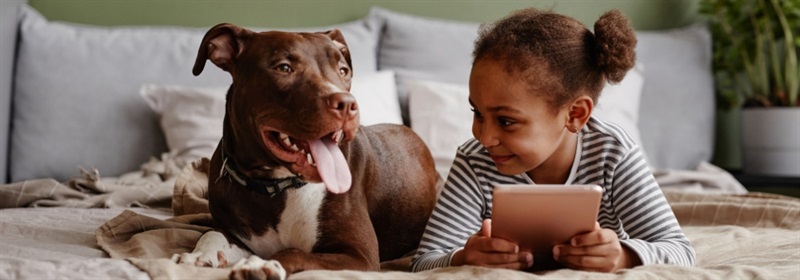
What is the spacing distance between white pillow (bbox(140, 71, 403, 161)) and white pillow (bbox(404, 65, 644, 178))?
0.30 ft

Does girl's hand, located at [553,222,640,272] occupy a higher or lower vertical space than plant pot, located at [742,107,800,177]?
higher

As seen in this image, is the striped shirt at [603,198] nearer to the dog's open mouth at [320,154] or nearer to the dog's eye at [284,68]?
the dog's open mouth at [320,154]

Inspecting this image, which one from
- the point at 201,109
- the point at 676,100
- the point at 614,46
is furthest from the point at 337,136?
the point at 676,100

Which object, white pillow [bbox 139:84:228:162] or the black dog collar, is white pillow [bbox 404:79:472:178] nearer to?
white pillow [bbox 139:84:228:162]

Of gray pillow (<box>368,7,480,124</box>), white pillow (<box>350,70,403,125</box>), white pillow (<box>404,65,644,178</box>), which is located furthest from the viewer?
gray pillow (<box>368,7,480,124</box>)

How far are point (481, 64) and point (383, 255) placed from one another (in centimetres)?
60

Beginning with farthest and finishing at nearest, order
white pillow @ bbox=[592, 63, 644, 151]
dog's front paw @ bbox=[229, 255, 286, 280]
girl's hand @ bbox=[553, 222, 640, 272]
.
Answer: white pillow @ bbox=[592, 63, 644, 151] < girl's hand @ bbox=[553, 222, 640, 272] < dog's front paw @ bbox=[229, 255, 286, 280]

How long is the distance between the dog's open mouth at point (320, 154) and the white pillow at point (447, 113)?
1.28 metres

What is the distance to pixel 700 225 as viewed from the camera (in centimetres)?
251

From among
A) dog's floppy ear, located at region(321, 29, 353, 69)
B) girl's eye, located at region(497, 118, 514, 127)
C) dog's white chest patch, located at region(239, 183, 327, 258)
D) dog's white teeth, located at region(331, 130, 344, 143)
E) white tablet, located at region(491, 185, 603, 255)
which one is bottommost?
dog's white chest patch, located at region(239, 183, 327, 258)

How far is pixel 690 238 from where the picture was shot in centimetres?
224

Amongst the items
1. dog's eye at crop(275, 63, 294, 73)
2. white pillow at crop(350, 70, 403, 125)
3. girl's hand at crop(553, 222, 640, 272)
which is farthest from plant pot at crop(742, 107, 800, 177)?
dog's eye at crop(275, 63, 294, 73)

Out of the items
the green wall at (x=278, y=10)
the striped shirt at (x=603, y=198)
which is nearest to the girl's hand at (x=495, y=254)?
the striped shirt at (x=603, y=198)

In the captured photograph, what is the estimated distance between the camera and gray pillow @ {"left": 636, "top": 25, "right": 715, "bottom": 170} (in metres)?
3.90
